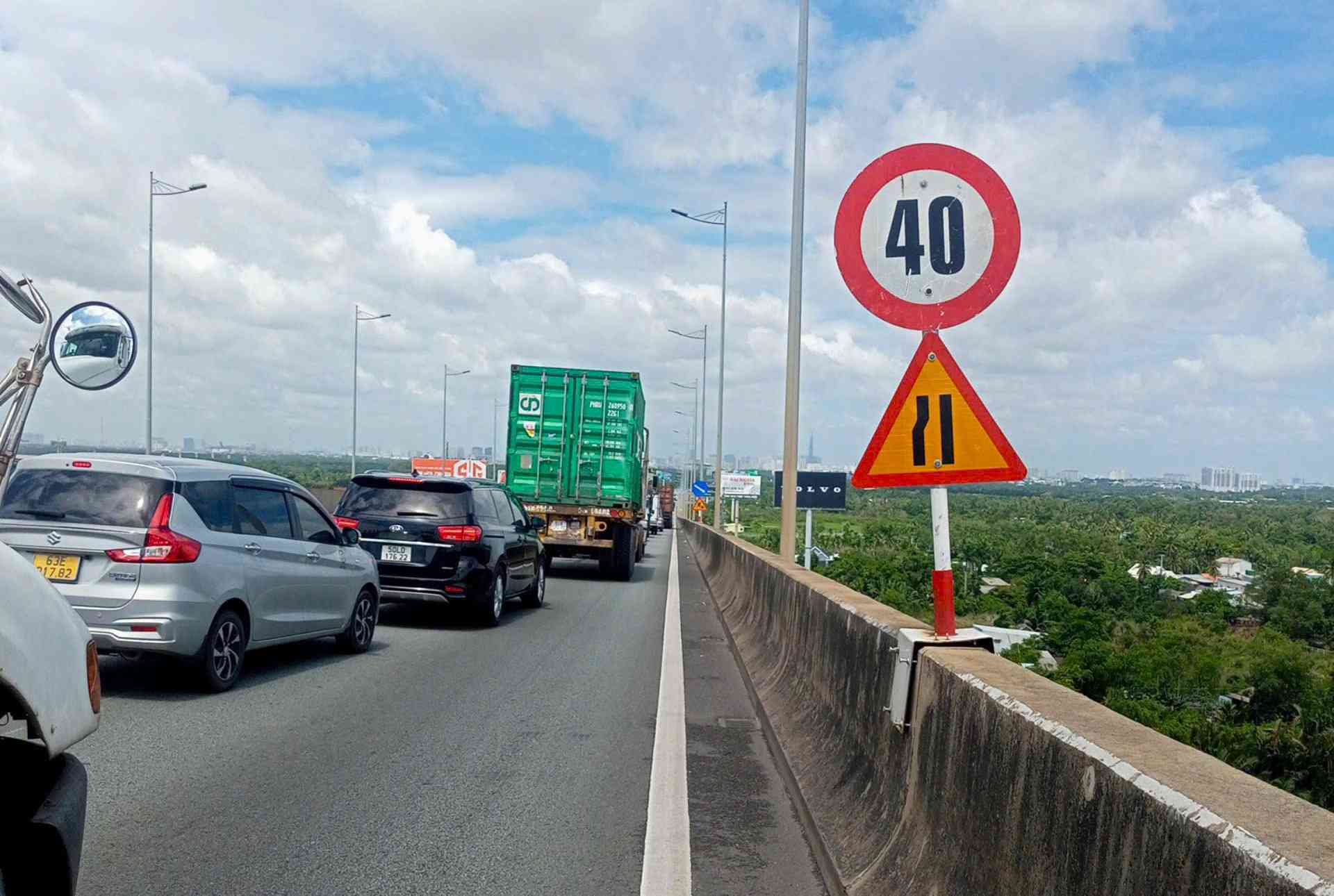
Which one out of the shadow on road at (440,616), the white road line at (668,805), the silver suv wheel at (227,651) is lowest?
the shadow on road at (440,616)

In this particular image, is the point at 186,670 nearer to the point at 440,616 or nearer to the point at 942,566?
the point at 440,616

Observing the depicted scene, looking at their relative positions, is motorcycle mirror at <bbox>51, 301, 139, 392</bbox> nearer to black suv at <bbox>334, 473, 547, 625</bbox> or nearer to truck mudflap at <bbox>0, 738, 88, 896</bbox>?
truck mudflap at <bbox>0, 738, 88, 896</bbox>

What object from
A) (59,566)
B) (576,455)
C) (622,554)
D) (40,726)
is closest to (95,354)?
(40,726)

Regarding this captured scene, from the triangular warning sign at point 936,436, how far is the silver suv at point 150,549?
5840 millimetres

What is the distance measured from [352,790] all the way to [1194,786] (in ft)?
16.0

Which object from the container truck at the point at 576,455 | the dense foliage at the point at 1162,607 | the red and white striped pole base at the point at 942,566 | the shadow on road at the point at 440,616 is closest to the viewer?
the red and white striped pole base at the point at 942,566

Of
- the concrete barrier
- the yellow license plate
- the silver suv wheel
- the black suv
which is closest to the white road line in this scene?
the concrete barrier

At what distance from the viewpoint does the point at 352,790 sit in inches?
259

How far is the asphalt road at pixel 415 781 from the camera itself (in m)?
5.27

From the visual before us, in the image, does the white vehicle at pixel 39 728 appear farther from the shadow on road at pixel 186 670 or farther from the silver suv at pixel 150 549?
the silver suv at pixel 150 549

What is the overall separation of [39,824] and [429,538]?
37.9 ft

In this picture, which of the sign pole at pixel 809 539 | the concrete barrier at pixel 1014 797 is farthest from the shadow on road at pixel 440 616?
the sign pole at pixel 809 539

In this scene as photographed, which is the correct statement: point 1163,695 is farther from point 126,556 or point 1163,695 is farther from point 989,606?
point 126,556

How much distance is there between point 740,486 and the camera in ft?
244
